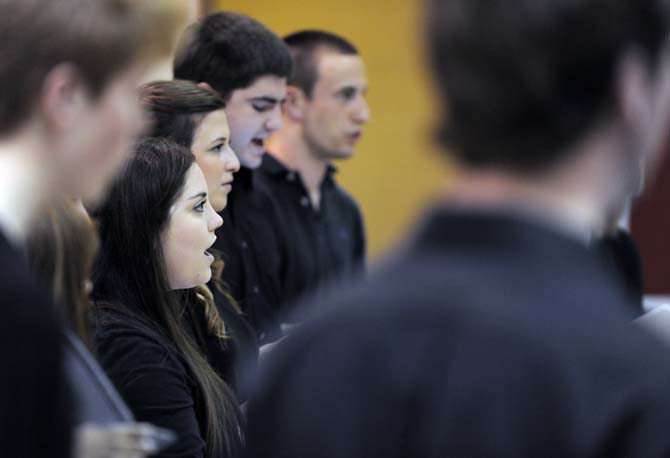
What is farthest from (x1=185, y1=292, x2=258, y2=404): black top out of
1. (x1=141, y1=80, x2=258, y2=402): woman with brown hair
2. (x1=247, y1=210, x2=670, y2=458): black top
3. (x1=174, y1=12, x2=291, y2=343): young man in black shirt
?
(x1=247, y1=210, x2=670, y2=458): black top

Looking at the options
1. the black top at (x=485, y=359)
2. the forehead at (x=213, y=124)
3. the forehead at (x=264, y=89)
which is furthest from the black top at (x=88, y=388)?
the forehead at (x=264, y=89)

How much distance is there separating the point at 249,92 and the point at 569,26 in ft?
8.13

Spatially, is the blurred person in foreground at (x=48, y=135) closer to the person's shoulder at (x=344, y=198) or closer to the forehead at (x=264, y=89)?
the forehead at (x=264, y=89)

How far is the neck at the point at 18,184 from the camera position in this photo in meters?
0.95

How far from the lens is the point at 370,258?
6.43 meters

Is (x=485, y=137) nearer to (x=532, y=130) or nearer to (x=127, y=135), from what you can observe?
(x=532, y=130)

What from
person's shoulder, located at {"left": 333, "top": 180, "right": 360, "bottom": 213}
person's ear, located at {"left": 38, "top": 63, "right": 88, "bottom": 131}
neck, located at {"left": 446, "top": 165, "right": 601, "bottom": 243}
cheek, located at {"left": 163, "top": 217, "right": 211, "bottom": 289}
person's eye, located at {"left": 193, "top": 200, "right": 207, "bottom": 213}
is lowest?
person's shoulder, located at {"left": 333, "top": 180, "right": 360, "bottom": 213}

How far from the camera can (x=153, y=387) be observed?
76.6 inches

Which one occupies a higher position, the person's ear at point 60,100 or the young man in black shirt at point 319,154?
the person's ear at point 60,100

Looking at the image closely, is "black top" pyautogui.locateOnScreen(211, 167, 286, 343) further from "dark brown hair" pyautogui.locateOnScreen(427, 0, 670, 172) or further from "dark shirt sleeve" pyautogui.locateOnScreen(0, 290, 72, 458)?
"dark brown hair" pyautogui.locateOnScreen(427, 0, 670, 172)

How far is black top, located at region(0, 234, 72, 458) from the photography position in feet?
2.94

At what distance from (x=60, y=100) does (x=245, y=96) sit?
2.24 m

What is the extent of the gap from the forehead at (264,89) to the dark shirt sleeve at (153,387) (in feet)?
4.32

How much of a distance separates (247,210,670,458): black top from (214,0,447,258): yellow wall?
530cm
